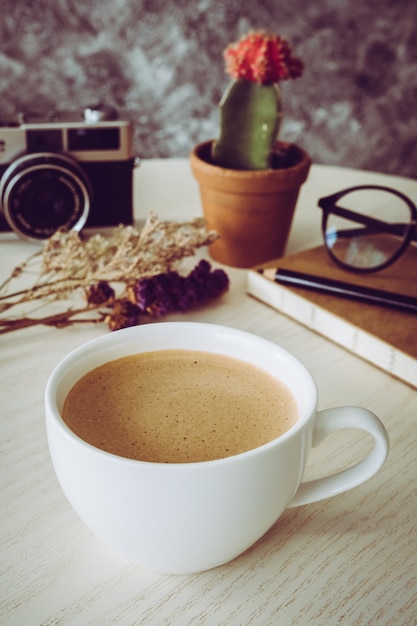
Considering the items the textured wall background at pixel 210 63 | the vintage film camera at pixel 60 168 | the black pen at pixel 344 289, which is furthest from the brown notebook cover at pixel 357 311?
the textured wall background at pixel 210 63

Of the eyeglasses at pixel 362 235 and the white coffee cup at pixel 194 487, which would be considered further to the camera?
the eyeglasses at pixel 362 235

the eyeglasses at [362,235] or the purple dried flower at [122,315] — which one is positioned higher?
the eyeglasses at [362,235]

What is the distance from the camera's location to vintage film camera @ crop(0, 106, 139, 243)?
0.79 metres

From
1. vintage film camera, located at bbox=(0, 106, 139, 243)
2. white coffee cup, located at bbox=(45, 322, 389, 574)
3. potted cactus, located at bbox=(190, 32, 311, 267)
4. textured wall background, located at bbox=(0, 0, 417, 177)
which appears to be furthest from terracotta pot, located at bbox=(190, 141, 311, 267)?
textured wall background, located at bbox=(0, 0, 417, 177)

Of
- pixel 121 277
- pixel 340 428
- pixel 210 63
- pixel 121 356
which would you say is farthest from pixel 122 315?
pixel 210 63

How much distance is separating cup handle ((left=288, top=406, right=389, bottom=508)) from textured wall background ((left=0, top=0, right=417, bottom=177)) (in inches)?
73.5

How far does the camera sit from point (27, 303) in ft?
2.21

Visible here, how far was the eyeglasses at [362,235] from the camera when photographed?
0.71 metres

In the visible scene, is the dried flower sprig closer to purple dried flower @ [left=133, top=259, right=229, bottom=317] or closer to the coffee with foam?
purple dried flower @ [left=133, top=259, right=229, bottom=317]

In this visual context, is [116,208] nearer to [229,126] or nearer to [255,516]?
[229,126]

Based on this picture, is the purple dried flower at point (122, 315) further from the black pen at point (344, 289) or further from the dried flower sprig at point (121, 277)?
the black pen at point (344, 289)

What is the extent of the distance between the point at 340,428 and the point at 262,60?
468 millimetres

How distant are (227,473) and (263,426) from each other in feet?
0.19

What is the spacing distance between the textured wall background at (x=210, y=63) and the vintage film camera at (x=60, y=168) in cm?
130
